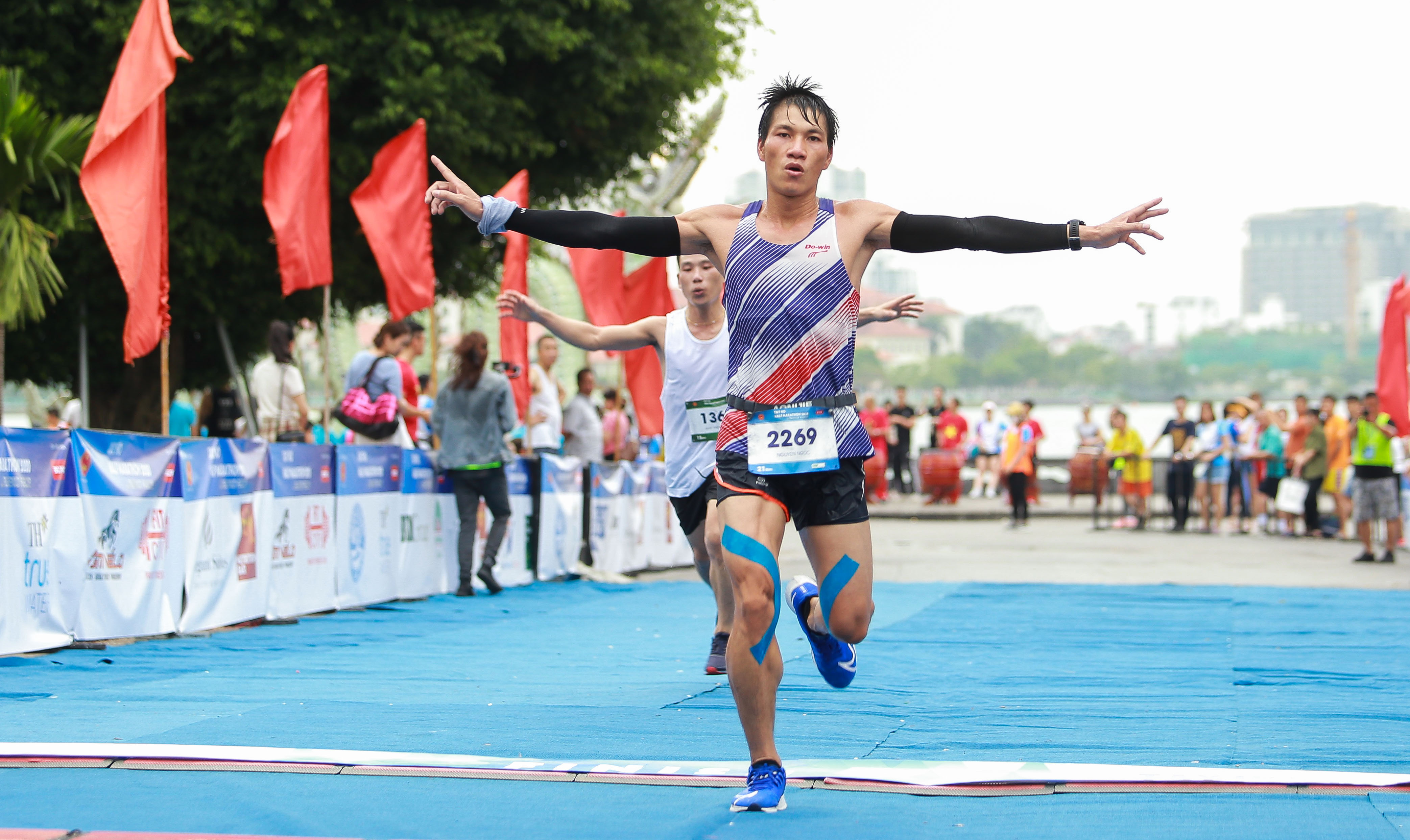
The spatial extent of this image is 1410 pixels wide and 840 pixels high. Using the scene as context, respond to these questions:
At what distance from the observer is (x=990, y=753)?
495cm

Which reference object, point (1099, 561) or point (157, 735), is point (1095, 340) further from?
point (157, 735)

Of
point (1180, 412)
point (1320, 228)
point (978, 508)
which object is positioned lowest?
point (978, 508)

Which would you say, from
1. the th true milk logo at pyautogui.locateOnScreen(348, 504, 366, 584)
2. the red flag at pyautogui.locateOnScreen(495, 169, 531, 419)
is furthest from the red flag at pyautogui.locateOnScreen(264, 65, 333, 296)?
the th true milk logo at pyautogui.locateOnScreen(348, 504, 366, 584)

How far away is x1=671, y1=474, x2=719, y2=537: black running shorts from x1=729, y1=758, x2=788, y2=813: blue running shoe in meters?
2.79

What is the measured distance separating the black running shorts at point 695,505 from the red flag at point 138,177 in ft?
14.4

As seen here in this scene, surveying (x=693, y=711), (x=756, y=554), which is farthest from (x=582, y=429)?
(x=756, y=554)

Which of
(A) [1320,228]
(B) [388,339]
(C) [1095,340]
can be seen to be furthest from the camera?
(A) [1320,228]

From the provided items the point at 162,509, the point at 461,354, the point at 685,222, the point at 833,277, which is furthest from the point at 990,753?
the point at 461,354

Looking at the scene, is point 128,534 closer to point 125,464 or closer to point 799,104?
point 125,464

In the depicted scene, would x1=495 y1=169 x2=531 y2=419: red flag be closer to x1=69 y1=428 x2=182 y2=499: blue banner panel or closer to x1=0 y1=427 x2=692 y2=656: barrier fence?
x1=0 y1=427 x2=692 y2=656: barrier fence

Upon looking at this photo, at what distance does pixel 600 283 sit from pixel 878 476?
49.7 feet

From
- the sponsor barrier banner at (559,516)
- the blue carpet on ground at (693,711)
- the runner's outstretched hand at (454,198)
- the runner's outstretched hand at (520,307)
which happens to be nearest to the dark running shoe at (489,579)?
the blue carpet on ground at (693,711)

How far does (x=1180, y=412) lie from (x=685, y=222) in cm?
2039

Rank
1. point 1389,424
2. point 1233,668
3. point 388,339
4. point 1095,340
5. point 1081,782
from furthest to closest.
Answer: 1. point 1095,340
2. point 1389,424
3. point 388,339
4. point 1233,668
5. point 1081,782
